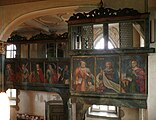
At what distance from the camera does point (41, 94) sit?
1209cm

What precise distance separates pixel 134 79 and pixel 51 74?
12.0ft

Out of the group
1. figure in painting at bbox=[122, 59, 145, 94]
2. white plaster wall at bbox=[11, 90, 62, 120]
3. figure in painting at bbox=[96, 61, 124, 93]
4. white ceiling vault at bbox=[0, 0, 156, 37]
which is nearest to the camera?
figure in painting at bbox=[122, 59, 145, 94]

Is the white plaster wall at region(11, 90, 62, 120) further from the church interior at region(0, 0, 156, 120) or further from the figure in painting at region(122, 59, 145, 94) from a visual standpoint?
the figure in painting at region(122, 59, 145, 94)

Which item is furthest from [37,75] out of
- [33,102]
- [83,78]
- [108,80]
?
[33,102]

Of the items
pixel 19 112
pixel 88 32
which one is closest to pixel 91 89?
pixel 88 32

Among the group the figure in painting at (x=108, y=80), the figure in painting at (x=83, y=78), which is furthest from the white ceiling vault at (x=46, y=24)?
the figure in painting at (x=108, y=80)

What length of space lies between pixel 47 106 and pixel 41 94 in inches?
28.7

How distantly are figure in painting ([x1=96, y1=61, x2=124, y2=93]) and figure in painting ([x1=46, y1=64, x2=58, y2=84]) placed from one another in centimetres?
279

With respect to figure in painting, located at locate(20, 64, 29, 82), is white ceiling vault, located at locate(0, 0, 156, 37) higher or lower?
higher

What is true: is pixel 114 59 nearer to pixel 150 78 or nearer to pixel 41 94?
pixel 150 78

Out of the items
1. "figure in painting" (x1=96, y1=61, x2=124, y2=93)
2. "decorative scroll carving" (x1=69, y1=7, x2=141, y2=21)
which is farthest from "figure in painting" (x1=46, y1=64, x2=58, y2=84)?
"decorative scroll carving" (x1=69, y1=7, x2=141, y2=21)

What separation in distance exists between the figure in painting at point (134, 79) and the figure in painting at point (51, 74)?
10.8 ft

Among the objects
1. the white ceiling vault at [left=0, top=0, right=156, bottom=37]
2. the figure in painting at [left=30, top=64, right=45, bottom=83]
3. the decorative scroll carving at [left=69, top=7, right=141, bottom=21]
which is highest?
the white ceiling vault at [left=0, top=0, right=156, bottom=37]

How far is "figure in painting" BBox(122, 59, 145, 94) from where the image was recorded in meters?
5.03
